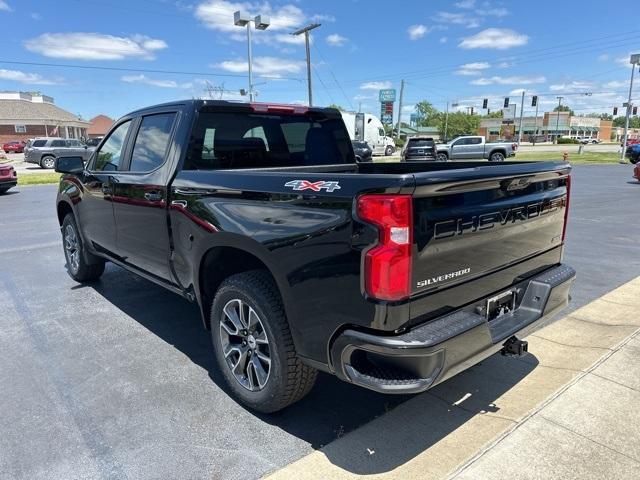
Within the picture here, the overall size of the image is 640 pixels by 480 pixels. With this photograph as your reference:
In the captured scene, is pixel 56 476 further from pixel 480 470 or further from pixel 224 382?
pixel 480 470

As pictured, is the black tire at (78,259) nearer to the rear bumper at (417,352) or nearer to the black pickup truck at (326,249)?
the black pickup truck at (326,249)

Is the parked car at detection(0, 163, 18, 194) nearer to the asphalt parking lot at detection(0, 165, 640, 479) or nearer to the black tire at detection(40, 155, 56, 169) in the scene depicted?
the asphalt parking lot at detection(0, 165, 640, 479)

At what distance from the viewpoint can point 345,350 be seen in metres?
2.29

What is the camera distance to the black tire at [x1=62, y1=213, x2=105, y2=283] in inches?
212

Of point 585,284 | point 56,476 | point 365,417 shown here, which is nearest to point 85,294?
point 56,476

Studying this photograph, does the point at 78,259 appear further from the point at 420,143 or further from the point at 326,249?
the point at 420,143

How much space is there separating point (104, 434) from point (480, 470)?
81.7 inches

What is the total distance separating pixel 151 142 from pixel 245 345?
1.95m

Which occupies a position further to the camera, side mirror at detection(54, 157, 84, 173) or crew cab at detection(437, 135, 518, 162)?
crew cab at detection(437, 135, 518, 162)

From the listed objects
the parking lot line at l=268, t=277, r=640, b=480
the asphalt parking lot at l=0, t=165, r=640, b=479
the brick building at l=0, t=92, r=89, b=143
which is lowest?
the asphalt parking lot at l=0, t=165, r=640, b=479

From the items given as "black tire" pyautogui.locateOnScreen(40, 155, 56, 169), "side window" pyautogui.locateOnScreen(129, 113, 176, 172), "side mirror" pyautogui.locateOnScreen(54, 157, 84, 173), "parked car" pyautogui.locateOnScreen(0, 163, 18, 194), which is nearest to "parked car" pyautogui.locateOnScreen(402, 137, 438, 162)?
"parked car" pyautogui.locateOnScreen(0, 163, 18, 194)

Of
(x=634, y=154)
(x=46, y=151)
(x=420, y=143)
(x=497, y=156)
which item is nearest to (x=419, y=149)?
(x=420, y=143)

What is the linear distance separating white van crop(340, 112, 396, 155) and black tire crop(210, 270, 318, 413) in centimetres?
3806

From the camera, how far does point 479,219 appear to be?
2.45 meters
